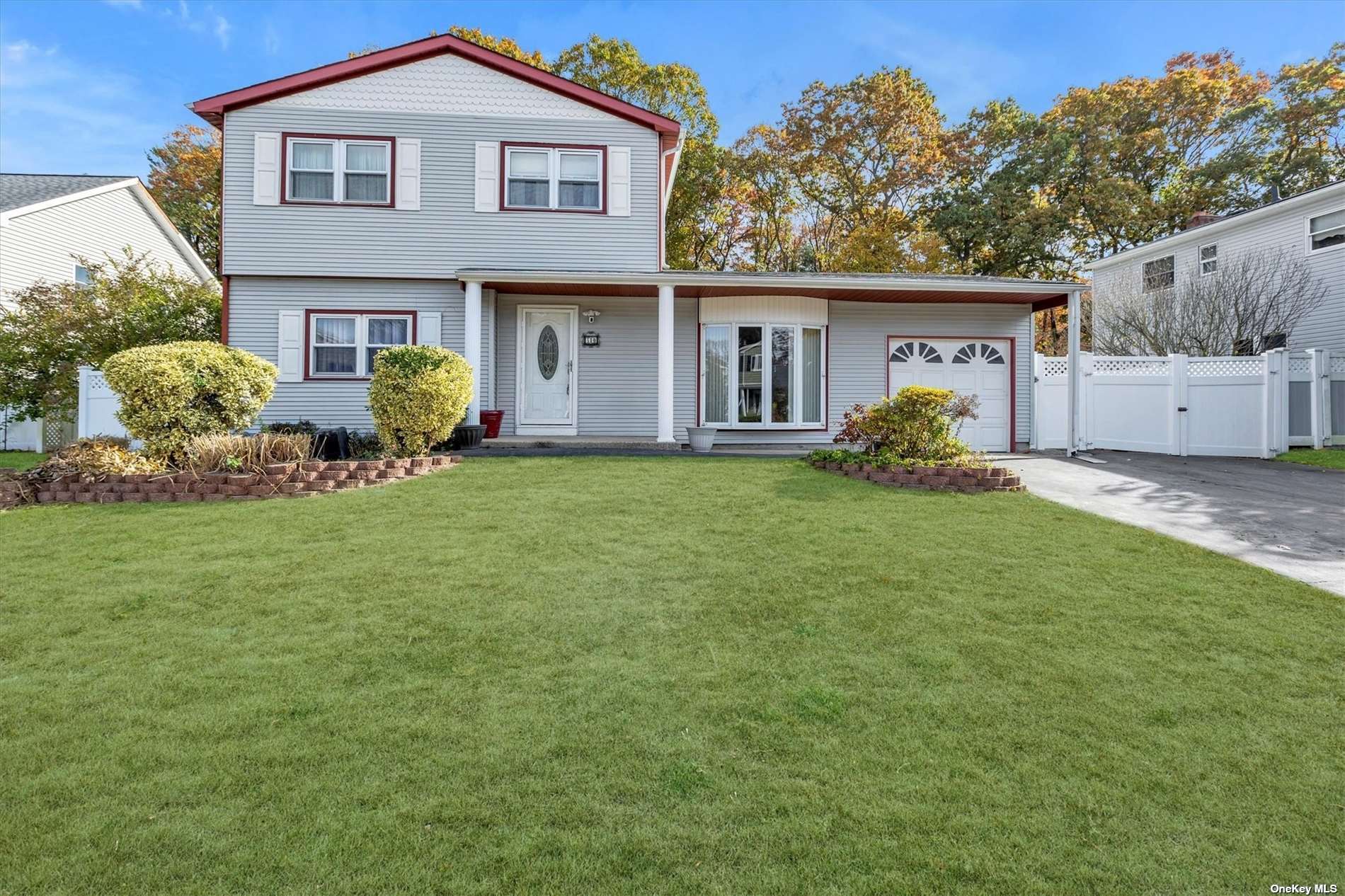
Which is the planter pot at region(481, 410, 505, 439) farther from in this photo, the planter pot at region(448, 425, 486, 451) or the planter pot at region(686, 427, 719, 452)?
the planter pot at region(686, 427, 719, 452)

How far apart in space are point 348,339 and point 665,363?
592 cm

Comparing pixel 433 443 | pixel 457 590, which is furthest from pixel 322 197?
pixel 457 590

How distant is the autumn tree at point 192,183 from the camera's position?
91.2 ft

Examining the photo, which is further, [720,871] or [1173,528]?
[1173,528]

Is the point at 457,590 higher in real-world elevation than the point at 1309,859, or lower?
higher

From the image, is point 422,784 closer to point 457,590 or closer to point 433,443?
point 457,590

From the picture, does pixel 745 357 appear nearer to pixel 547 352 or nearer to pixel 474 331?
pixel 547 352

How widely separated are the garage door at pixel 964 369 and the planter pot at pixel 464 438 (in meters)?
7.99

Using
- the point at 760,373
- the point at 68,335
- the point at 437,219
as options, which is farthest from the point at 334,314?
the point at 760,373

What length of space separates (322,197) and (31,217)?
32.2ft

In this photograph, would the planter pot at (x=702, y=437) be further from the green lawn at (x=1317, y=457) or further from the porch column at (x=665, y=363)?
the green lawn at (x=1317, y=457)

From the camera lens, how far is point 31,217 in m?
16.6

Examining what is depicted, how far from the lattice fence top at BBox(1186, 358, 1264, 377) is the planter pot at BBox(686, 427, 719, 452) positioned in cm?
914

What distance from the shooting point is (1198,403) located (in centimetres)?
1298
